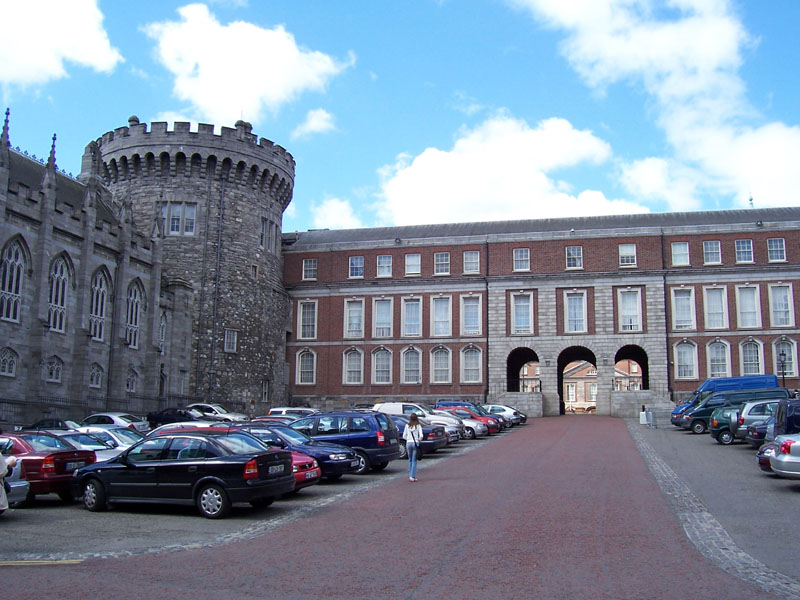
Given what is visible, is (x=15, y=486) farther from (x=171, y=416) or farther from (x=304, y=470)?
(x=171, y=416)

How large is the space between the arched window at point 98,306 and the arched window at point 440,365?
83.0 feet

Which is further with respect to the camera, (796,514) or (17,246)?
(17,246)

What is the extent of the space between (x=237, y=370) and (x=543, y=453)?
1154 inches

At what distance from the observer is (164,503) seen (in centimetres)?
1441

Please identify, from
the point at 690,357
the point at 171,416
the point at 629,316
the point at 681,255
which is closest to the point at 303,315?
the point at 629,316

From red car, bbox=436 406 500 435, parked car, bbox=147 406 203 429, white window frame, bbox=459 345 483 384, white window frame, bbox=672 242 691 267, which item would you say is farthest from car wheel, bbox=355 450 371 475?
white window frame, bbox=672 242 691 267

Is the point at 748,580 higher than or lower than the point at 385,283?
lower

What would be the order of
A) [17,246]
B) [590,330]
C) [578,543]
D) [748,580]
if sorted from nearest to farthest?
1. [748,580]
2. [578,543]
3. [17,246]
4. [590,330]

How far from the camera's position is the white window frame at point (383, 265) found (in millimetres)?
60156

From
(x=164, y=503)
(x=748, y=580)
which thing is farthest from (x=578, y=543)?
(x=164, y=503)

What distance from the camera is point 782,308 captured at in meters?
53.9

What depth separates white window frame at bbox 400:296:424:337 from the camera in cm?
5903

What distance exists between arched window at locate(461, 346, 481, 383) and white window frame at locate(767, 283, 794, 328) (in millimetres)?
20013

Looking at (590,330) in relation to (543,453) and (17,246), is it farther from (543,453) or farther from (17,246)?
(17,246)
